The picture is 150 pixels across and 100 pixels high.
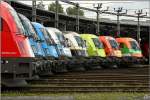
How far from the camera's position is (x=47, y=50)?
23.5 meters

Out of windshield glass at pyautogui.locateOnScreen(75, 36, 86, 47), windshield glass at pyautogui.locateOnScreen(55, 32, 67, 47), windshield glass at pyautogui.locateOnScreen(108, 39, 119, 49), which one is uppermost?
windshield glass at pyautogui.locateOnScreen(55, 32, 67, 47)

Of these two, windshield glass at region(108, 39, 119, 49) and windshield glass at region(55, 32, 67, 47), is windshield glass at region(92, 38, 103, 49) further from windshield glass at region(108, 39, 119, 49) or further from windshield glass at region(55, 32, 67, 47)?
windshield glass at region(55, 32, 67, 47)

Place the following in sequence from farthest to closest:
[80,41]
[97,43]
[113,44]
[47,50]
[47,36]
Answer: [113,44] → [97,43] → [80,41] → [47,36] → [47,50]

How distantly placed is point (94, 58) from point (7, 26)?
18.5 m

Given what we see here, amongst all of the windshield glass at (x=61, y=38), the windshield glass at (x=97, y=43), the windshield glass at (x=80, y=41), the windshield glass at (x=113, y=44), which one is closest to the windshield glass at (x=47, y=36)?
the windshield glass at (x=61, y=38)

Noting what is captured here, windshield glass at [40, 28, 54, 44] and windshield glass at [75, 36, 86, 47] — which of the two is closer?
windshield glass at [40, 28, 54, 44]

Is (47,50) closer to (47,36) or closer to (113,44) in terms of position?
(47,36)

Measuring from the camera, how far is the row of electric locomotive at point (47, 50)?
1467 centimetres

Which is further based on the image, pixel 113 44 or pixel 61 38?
pixel 113 44

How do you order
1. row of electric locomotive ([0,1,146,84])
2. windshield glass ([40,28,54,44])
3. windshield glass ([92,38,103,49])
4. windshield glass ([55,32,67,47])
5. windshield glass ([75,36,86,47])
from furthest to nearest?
windshield glass ([92,38,103,49]) → windshield glass ([75,36,86,47]) → windshield glass ([55,32,67,47]) → windshield glass ([40,28,54,44]) → row of electric locomotive ([0,1,146,84])

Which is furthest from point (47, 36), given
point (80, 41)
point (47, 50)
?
point (80, 41)

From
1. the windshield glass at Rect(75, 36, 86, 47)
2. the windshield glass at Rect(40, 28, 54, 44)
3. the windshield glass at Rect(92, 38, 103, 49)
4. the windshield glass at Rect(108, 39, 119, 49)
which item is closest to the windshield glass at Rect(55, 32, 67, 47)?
the windshield glass at Rect(40, 28, 54, 44)

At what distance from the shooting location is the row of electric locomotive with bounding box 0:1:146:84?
14.7 meters

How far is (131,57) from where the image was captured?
40219 mm
